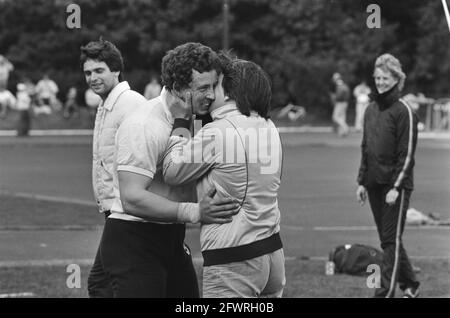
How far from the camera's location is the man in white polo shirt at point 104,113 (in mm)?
6652

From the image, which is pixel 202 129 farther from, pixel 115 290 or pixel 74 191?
pixel 74 191

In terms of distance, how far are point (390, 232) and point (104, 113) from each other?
2.93 meters

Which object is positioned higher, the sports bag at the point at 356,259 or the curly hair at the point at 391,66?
the curly hair at the point at 391,66

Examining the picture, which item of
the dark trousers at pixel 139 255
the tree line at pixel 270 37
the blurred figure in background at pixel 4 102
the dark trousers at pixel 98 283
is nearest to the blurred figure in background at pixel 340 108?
the tree line at pixel 270 37

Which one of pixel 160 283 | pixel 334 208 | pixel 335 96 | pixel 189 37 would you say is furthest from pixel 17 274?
pixel 189 37

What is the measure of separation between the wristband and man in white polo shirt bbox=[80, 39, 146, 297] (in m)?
1.56

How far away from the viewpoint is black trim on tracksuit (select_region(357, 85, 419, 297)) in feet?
28.8

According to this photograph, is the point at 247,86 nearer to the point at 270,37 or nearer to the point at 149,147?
the point at 149,147

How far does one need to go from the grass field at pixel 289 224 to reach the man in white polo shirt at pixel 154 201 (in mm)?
3460

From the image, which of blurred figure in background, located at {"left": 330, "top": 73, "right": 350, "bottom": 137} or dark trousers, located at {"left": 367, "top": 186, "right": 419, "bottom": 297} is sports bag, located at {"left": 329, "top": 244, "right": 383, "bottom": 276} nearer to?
dark trousers, located at {"left": 367, "top": 186, "right": 419, "bottom": 297}

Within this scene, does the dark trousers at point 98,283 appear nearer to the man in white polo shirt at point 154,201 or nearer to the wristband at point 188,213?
the man in white polo shirt at point 154,201

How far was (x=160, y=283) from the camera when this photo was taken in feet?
17.5
